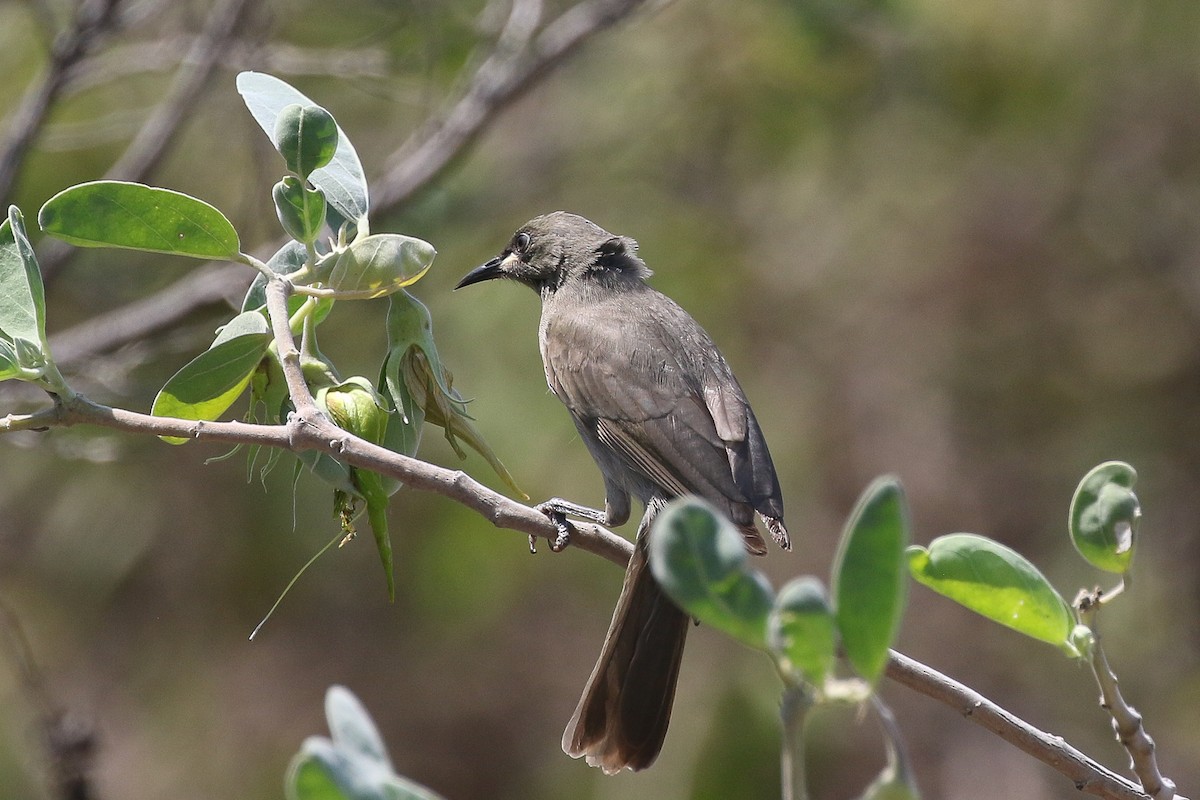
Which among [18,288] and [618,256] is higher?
[618,256]

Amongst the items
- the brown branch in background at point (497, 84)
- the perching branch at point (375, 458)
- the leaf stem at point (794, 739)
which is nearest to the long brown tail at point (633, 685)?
the perching branch at point (375, 458)

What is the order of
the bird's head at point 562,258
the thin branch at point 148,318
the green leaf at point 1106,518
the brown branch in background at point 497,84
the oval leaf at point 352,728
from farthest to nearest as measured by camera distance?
1. the brown branch in background at point 497,84
2. the thin branch at point 148,318
3. the bird's head at point 562,258
4. the green leaf at point 1106,518
5. the oval leaf at point 352,728

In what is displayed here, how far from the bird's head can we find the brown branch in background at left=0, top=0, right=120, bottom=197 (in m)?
1.64

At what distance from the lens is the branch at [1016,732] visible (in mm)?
2391

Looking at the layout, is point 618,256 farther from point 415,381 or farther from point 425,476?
point 425,476

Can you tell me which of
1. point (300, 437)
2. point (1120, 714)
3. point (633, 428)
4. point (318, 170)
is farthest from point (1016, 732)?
point (633, 428)

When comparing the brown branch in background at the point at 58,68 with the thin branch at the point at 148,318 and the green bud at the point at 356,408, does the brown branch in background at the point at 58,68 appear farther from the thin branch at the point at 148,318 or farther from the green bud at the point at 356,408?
the green bud at the point at 356,408

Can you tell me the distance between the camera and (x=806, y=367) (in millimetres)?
7836

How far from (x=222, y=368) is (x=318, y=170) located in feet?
1.46

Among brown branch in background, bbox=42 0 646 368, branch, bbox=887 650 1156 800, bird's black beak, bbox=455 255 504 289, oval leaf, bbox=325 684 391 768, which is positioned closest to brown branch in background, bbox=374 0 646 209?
brown branch in background, bbox=42 0 646 368

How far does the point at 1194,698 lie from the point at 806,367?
2962mm

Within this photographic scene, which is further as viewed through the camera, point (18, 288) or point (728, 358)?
point (728, 358)

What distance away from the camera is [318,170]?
7.98 feet

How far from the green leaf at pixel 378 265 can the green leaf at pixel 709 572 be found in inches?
48.4
